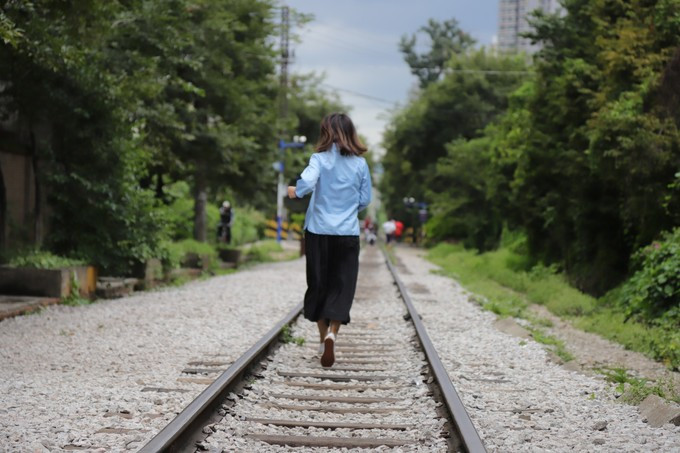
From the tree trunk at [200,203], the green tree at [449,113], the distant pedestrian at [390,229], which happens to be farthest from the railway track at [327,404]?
the green tree at [449,113]

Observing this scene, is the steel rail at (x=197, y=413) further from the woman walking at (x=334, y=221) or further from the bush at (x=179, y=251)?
the bush at (x=179, y=251)

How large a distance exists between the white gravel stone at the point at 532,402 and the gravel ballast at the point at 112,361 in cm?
200

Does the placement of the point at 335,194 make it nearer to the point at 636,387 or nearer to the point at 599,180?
the point at 636,387

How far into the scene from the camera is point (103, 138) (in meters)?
14.0

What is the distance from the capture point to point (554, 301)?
14234mm

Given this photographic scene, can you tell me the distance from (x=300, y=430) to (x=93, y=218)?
9.95 m

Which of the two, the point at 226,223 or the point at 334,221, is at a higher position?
the point at 334,221

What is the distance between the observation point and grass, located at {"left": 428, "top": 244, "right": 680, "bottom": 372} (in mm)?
9031

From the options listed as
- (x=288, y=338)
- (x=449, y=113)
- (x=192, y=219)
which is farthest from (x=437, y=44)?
(x=288, y=338)

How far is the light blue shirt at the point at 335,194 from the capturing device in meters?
7.02

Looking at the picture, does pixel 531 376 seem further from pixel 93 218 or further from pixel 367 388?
pixel 93 218

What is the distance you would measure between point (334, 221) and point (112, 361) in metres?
2.33

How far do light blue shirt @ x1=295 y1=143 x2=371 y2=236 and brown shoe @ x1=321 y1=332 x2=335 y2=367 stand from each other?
0.89 metres

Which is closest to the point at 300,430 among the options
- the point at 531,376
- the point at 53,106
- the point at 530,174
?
the point at 531,376
